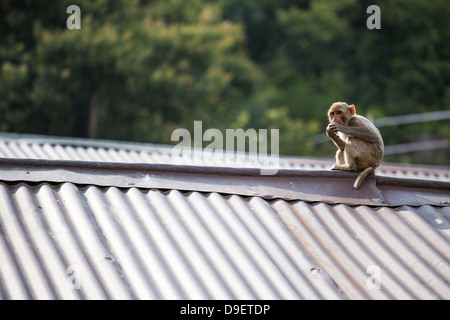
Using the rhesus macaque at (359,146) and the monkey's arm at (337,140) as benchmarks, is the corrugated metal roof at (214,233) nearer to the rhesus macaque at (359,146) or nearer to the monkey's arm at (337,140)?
the rhesus macaque at (359,146)

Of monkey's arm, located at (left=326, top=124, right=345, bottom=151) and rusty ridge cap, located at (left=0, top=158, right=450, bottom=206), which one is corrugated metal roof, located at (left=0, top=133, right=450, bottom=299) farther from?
monkey's arm, located at (left=326, top=124, right=345, bottom=151)

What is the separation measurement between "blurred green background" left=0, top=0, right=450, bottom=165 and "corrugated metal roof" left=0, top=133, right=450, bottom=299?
1369 centimetres

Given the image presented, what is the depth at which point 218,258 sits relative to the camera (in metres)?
3.97

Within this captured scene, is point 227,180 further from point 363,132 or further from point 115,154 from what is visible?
point 115,154

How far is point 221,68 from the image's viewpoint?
23.7 metres

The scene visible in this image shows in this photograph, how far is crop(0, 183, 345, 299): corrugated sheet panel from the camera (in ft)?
11.8

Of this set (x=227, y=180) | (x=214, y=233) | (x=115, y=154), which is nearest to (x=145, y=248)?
(x=214, y=233)

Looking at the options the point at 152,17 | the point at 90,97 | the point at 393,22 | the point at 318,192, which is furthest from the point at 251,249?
the point at 393,22

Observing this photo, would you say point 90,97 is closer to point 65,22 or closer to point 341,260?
point 65,22

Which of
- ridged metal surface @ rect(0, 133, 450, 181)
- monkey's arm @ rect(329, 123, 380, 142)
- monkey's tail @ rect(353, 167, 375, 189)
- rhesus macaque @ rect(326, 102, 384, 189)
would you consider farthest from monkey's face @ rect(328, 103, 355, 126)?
ridged metal surface @ rect(0, 133, 450, 181)

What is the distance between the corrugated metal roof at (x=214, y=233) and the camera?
3.68 m

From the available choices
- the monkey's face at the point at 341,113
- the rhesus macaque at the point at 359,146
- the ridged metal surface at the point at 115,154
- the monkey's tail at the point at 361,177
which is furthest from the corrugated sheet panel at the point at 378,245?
the ridged metal surface at the point at 115,154

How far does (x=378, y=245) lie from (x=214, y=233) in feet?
3.70

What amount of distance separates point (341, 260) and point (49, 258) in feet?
6.02
